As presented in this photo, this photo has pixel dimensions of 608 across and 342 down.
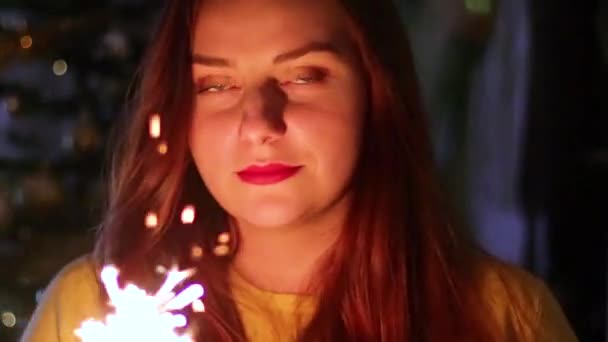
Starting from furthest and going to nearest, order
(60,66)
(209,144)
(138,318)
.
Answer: (60,66) → (209,144) → (138,318)

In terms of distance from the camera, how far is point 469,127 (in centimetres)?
165

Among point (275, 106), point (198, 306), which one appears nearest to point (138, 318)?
point (198, 306)

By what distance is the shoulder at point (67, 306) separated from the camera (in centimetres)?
112

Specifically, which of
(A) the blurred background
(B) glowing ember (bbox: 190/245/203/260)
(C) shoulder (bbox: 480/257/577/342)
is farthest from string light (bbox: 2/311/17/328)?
(C) shoulder (bbox: 480/257/577/342)

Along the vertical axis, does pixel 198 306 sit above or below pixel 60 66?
below

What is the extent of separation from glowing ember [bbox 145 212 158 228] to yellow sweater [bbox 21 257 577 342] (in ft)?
0.27

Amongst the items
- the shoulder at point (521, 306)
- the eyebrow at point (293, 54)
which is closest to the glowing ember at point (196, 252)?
the eyebrow at point (293, 54)

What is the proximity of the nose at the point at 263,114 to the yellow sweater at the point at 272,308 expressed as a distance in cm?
20

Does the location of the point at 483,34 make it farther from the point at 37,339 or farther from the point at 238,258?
the point at 37,339

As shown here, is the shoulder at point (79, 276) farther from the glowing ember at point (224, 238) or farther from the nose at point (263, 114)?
the nose at point (263, 114)

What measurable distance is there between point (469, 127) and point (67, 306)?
78 cm

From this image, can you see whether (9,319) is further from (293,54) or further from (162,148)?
(293,54)

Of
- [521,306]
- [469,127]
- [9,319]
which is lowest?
[9,319]

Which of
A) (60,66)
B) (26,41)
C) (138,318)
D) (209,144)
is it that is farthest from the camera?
(60,66)
